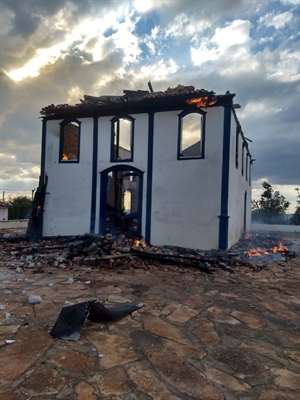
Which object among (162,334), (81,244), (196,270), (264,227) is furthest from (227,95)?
(264,227)

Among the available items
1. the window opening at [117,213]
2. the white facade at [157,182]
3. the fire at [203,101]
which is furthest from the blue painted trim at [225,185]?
the window opening at [117,213]

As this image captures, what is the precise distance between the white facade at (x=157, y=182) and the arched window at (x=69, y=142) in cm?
21

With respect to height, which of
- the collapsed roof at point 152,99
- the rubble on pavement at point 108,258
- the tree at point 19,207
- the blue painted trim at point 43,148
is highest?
the collapsed roof at point 152,99

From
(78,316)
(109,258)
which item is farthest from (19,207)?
(78,316)

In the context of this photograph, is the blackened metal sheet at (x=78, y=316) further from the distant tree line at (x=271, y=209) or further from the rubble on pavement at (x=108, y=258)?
the distant tree line at (x=271, y=209)

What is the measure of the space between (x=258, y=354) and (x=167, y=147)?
9252mm

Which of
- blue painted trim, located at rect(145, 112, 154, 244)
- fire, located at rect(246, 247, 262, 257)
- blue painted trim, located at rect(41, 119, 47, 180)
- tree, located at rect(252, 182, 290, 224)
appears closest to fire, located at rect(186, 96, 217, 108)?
blue painted trim, located at rect(145, 112, 154, 244)

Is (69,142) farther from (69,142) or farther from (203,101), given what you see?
(203,101)

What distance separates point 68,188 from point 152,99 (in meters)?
5.66

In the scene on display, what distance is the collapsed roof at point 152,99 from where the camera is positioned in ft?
34.3

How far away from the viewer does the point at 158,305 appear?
4449mm

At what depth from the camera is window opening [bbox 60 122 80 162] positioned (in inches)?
524

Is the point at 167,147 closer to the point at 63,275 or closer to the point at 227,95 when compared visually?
the point at 227,95

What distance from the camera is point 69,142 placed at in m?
14.0
